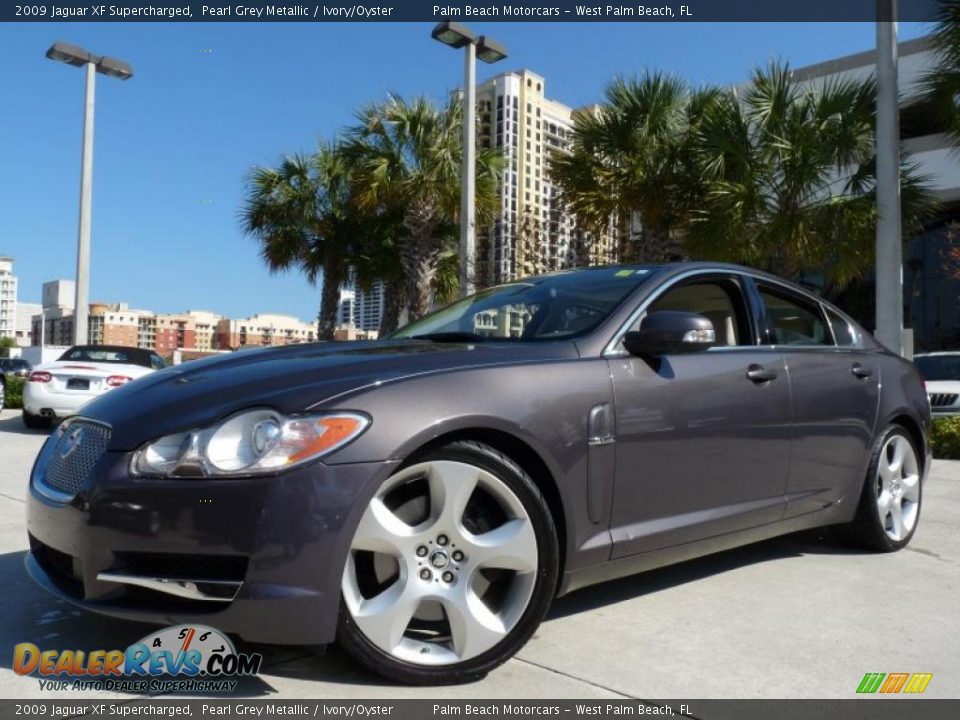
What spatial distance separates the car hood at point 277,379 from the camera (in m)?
2.34

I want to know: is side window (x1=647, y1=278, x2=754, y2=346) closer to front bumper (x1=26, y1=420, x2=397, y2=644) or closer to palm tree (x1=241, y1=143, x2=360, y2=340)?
front bumper (x1=26, y1=420, x2=397, y2=644)

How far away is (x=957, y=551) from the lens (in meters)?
4.30

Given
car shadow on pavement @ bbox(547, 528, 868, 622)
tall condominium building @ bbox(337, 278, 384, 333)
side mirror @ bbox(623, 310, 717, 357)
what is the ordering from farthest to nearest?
tall condominium building @ bbox(337, 278, 384, 333)
car shadow on pavement @ bbox(547, 528, 868, 622)
side mirror @ bbox(623, 310, 717, 357)

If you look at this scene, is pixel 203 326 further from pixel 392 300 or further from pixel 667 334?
pixel 667 334

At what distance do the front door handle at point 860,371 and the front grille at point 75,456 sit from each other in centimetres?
326

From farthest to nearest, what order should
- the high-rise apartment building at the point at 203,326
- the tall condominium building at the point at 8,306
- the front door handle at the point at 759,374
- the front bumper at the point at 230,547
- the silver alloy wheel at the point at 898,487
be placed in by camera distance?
1. the tall condominium building at the point at 8,306
2. the high-rise apartment building at the point at 203,326
3. the silver alloy wheel at the point at 898,487
4. the front door handle at the point at 759,374
5. the front bumper at the point at 230,547

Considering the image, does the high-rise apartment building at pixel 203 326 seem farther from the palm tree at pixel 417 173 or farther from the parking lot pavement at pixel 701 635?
the parking lot pavement at pixel 701 635

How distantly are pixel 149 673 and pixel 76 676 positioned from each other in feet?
0.68

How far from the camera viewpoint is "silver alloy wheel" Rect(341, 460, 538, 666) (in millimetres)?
2330

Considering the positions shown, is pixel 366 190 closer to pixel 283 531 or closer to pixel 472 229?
pixel 472 229

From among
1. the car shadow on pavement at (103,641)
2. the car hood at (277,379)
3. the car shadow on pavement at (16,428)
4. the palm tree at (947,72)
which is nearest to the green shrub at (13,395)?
the car shadow on pavement at (16,428)

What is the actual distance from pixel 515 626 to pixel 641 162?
39.3ft

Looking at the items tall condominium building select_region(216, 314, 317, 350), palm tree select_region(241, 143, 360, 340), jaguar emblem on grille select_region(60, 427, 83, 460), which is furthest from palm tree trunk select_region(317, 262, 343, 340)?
tall condominium building select_region(216, 314, 317, 350)

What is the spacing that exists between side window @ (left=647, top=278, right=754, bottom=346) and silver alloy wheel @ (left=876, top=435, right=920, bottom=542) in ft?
3.64
